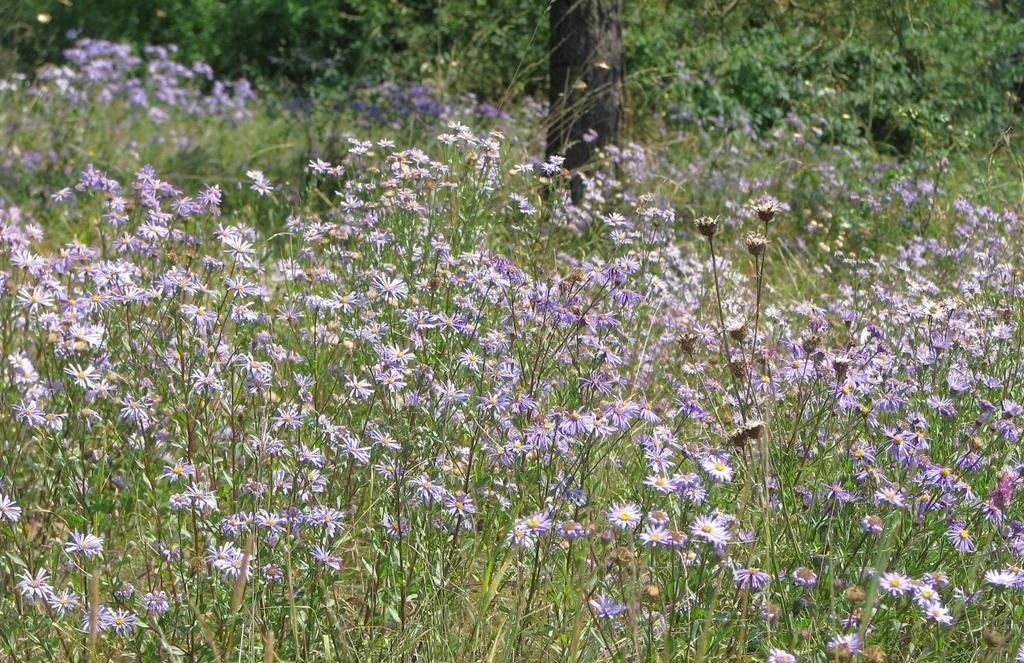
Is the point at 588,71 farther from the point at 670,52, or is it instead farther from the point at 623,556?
the point at 623,556

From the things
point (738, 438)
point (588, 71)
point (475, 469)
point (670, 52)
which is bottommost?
point (670, 52)

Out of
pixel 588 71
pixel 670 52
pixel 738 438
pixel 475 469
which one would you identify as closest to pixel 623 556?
pixel 738 438

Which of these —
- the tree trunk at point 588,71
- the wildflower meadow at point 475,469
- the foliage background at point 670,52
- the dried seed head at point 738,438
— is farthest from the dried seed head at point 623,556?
the foliage background at point 670,52

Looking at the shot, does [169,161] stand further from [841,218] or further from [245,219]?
[841,218]

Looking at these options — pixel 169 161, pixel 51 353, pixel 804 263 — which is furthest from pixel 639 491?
pixel 169 161

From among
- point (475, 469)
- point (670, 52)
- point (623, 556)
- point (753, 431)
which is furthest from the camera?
point (670, 52)

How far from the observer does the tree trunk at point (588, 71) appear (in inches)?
234

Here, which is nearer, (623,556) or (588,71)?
(623,556)

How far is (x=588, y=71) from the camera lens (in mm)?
5977

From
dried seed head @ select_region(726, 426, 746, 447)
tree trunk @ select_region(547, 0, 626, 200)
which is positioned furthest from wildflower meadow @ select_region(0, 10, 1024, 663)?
tree trunk @ select_region(547, 0, 626, 200)

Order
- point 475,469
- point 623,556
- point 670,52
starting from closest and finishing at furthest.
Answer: point 623,556 → point 475,469 → point 670,52

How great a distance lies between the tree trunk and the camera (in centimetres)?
594

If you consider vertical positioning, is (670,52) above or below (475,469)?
below

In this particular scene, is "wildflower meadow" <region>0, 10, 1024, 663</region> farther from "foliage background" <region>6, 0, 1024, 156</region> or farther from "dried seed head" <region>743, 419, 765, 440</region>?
"foliage background" <region>6, 0, 1024, 156</region>
